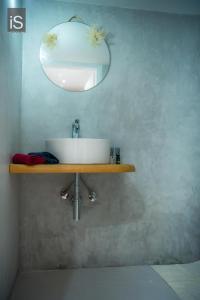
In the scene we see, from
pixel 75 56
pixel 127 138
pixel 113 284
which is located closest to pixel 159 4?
pixel 75 56

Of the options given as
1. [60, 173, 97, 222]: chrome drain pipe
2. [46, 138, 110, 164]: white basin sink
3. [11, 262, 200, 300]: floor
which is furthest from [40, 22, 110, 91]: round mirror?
[11, 262, 200, 300]: floor

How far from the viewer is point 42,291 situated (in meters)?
1.57

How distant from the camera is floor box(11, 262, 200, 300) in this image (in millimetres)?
1538

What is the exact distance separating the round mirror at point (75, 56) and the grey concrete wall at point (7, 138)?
0.26 metres

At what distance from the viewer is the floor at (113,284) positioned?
1538 mm

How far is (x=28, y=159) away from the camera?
150 centimetres

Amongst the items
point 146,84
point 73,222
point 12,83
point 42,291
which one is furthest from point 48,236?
point 146,84

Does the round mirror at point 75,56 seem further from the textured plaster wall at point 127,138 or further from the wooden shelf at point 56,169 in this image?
the wooden shelf at point 56,169

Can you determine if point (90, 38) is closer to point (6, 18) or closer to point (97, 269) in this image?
point (6, 18)

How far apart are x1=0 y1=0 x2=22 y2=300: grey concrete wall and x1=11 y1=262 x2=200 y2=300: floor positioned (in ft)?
0.58

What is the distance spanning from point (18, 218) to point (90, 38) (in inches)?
57.0

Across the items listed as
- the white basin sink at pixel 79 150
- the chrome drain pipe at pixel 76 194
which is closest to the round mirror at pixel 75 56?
the white basin sink at pixel 79 150

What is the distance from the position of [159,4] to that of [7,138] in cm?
153

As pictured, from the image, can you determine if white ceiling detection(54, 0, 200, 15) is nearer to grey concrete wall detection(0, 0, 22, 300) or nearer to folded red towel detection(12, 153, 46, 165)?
grey concrete wall detection(0, 0, 22, 300)
